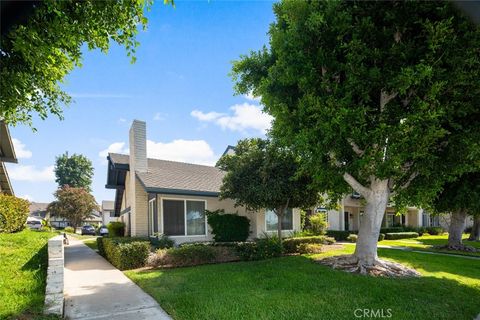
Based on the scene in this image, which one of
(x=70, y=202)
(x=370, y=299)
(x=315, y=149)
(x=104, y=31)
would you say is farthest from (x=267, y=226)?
(x=70, y=202)

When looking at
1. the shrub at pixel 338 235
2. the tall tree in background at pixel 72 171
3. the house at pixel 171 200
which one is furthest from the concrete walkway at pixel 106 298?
the tall tree in background at pixel 72 171

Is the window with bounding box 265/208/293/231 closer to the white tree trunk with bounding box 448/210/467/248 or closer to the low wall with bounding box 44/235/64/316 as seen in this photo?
the white tree trunk with bounding box 448/210/467/248

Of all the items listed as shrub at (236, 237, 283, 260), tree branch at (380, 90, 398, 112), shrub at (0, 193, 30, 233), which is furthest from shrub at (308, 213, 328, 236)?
shrub at (0, 193, 30, 233)

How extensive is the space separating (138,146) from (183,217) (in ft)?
15.0

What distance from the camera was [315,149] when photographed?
9461 mm

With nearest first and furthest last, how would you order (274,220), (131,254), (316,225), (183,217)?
(131,254), (183,217), (274,220), (316,225)

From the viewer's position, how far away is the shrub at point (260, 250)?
12.9m

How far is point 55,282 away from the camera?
6.38 meters

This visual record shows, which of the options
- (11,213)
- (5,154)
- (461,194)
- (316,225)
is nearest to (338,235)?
(316,225)

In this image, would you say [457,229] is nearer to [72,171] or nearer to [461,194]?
[461,194]

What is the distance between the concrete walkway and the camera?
6199mm

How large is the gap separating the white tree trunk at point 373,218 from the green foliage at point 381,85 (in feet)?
2.16

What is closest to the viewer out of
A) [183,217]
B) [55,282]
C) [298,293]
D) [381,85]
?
[55,282]

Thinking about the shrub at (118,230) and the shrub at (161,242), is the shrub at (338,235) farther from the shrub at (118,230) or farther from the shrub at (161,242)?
the shrub at (161,242)
